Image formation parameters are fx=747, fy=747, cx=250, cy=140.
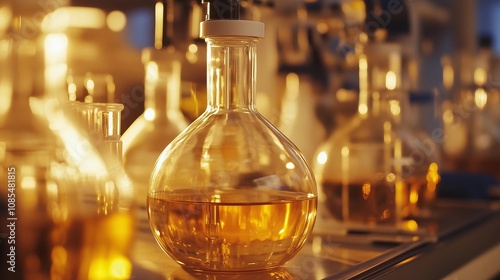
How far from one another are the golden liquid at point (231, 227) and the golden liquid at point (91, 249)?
7 centimetres

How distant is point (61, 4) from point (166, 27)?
161 millimetres

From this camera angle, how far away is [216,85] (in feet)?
2.67

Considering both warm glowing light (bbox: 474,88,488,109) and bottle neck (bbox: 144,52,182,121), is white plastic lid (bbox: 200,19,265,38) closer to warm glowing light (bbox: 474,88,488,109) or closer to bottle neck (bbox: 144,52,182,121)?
bottle neck (bbox: 144,52,182,121)

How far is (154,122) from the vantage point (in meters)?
1.09

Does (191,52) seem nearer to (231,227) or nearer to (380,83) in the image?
(380,83)

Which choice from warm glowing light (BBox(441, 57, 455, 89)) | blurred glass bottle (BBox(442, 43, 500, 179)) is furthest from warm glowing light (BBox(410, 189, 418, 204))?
warm glowing light (BBox(441, 57, 455, 89))

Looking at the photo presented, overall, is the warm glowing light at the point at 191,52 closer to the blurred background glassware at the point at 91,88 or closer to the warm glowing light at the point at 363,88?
the blurred background glassware at the point at 91,88

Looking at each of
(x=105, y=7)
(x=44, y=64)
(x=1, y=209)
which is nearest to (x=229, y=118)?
(x=1, y=209)

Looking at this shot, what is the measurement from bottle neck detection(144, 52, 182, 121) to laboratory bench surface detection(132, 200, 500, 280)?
154 millimetres

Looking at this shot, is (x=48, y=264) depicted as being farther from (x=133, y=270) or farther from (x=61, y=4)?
(x=61, y=4)

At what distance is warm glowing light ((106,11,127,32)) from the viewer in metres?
1.21

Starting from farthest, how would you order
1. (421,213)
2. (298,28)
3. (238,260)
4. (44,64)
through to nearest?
(298,28) < (421,213) < (44,64) < (238,260)

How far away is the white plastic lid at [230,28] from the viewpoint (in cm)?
75

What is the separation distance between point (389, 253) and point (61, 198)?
398 mm
